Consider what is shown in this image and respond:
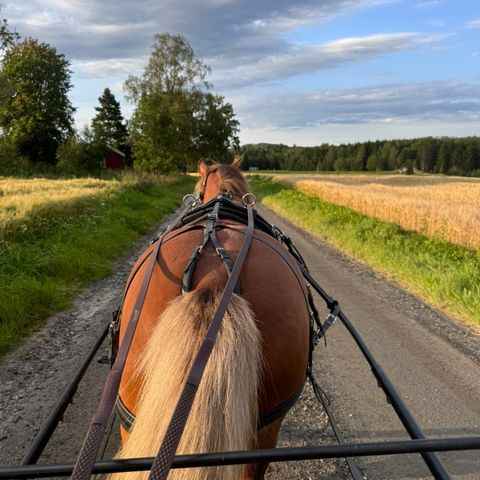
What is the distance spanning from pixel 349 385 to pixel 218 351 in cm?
298

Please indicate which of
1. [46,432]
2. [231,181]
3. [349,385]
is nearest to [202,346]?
[46,432]

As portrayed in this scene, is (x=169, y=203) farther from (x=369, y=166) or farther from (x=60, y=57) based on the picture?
(x=369, y=166)

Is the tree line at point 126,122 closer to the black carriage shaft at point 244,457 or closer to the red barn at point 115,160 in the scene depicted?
the red barn at point 115,160

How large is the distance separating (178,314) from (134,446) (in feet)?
1.68

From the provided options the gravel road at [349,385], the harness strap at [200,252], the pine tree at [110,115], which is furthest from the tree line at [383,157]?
the harness strap at [200,252]

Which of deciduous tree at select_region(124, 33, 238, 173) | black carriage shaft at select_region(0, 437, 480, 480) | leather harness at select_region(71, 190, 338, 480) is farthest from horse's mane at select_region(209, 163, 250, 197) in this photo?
deciduous tree at select_region(124, 33, 238, 173)

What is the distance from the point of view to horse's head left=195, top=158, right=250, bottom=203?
13.2ft

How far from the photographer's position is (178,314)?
186cm

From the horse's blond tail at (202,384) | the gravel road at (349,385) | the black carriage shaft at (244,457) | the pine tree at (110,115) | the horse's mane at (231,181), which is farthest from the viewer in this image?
the pine tree at (110,115)

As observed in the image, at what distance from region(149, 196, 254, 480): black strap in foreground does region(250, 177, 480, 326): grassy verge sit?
5.34 metres

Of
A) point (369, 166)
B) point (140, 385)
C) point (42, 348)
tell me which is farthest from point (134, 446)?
point (369, 166)

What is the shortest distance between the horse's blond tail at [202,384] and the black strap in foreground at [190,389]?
65 mm

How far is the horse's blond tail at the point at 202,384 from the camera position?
166cm

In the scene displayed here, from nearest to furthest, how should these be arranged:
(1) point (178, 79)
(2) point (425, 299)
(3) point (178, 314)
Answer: (3) point (178, 314), (2) point (425, 299), (1) point (178, 79)
